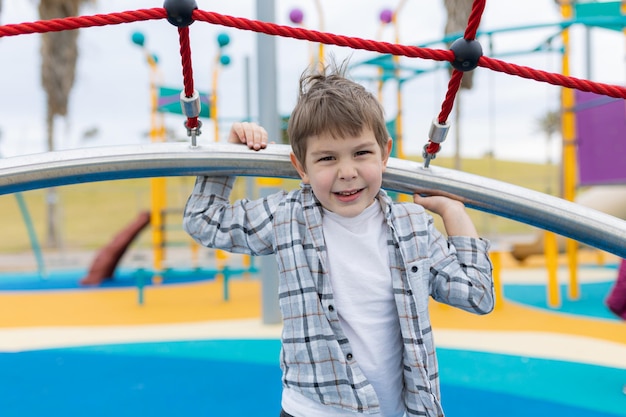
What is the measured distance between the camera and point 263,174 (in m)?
1.27

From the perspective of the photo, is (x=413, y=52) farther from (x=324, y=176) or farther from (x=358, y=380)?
(x=358, y=380)

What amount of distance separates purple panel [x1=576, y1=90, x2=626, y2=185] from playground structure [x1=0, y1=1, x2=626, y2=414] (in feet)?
12.9

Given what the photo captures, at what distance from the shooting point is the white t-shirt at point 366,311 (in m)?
1.18

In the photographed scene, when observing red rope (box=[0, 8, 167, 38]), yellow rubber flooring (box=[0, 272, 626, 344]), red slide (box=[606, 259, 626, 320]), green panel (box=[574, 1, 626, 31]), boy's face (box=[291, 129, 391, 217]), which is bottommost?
yellow rubber flooring (box=[0, 272, 626, 344])

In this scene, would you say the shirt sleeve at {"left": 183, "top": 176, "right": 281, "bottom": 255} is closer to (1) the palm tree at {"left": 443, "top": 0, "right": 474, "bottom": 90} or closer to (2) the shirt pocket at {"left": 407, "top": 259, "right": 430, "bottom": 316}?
(2) the shirt pocket at {"left": 407, "top": 259, "right": 430, "bottom": 316}

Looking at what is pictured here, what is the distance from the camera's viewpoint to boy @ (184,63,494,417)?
1144 mm

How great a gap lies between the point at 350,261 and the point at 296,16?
15.7 feet

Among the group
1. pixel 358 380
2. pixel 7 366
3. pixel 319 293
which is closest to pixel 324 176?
pixel 319 293

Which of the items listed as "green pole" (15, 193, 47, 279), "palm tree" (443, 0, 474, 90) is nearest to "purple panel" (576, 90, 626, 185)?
"green pole" (15, 193, 47, 279)

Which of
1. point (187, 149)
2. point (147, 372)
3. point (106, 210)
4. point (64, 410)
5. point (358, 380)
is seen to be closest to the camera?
point (358, 380)

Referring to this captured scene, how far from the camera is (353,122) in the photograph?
1135 millimetres

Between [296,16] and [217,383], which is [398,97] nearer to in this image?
[296,16]

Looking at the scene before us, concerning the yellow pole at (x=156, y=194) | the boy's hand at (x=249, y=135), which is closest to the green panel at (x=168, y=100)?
the yellow pole at (x=156, y=194)

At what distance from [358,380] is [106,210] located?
958 inches
